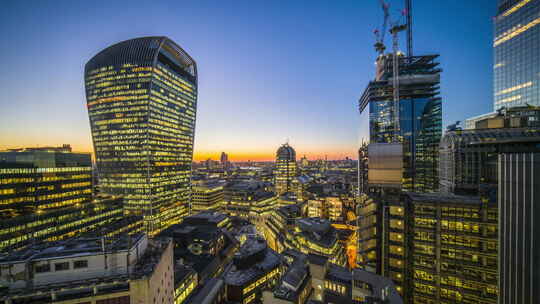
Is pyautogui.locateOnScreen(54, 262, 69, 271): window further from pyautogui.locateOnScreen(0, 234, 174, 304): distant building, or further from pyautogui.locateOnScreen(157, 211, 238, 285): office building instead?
pyautogui.locateOnScreen(157, 211, 238, 285): office building

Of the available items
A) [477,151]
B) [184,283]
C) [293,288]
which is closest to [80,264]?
[184,283]

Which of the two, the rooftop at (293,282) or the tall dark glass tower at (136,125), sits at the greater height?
the tall dark glass tower at (136,125)

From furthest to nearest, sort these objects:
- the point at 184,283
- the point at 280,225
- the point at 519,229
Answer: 1. the point at 280,225
2. the point at 184,283
3. the point at 519,229

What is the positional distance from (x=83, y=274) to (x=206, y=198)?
119 m

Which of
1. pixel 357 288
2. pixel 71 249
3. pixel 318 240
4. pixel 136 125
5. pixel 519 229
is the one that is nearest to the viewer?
pixel 519 229

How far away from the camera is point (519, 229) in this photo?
21.4m

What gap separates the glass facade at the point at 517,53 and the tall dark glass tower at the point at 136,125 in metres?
165

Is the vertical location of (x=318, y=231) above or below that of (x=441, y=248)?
below

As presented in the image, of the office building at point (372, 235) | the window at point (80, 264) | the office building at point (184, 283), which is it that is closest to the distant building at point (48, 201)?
the office building at point (184, 283)

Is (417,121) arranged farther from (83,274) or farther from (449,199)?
(83,274)

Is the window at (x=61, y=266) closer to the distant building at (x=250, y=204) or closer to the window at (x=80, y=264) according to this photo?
the window at (x=80, y=264)

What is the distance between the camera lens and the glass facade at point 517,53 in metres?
69.1

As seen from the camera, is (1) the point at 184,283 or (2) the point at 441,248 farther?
(1) the point at 184,283

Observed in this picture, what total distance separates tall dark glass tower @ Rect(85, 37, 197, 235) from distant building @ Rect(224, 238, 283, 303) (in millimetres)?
75879
